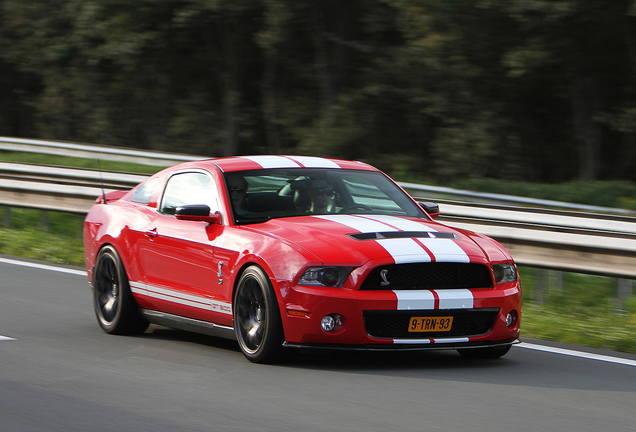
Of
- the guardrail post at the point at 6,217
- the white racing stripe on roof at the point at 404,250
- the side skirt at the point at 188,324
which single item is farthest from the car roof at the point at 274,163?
the guardrail post at the point at 6,217

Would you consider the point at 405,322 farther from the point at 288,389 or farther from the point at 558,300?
the point at 558,300

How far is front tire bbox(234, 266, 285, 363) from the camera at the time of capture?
6.57m

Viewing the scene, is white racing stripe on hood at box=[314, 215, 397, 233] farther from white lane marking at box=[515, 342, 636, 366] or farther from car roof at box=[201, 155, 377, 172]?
white lane marking at box=[515, 342, 636, 366]

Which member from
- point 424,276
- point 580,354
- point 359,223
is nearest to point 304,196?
point 359,223

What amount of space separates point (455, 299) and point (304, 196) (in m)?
1.52

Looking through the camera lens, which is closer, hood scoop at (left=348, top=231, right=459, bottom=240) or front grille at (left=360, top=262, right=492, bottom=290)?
front grille at (left=360, top=262, right=492, bottom=290)

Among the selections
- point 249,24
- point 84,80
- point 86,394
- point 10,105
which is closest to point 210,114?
point 249,24

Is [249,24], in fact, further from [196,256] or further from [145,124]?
[196,256]

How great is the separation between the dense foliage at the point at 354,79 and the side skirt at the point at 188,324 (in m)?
18.9

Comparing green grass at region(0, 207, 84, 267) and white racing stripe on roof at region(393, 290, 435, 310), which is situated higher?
white racing stripe on roof at region(393, 290, 435, 310)

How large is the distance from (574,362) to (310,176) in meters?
2.26

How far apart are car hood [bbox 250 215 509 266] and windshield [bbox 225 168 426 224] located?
22 centimetres

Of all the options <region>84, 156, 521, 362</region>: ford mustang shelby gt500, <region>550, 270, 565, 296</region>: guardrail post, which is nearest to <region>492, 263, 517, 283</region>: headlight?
<region>84, 156, 521, 362</region>: ford mustang shelby gt500

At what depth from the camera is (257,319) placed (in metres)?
6.80
